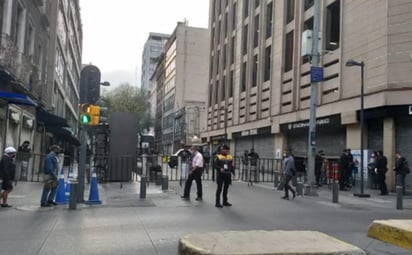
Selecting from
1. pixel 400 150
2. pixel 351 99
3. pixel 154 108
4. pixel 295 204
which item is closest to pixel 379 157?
pixel 400 150

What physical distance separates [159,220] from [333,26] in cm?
1932

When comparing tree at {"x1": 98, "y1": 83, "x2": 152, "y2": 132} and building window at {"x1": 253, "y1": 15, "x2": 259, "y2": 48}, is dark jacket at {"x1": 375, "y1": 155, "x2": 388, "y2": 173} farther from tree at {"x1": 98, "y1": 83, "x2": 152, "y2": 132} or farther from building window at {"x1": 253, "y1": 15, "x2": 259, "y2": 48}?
tree at {"x1": 98, "y1": 83, "x2": 152, "y2": 132}

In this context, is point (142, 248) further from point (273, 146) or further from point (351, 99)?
point (273, 146)

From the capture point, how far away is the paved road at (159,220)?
25.8 ft

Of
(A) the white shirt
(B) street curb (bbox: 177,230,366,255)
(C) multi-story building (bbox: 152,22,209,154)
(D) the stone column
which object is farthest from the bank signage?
(C) multi-story building (bbox: 152,22,209,154)

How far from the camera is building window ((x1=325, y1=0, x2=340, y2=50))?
1017 inches

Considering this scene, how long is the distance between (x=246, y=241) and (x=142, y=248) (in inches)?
91.6

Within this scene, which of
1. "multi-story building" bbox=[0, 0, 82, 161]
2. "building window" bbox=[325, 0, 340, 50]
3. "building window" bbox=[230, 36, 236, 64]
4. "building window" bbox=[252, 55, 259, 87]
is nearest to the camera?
"multi-story building" bbox=[0, 0, 82, 161]

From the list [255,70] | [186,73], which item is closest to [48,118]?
[255,70]

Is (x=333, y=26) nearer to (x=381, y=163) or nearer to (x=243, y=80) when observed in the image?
(x=381, y=163)

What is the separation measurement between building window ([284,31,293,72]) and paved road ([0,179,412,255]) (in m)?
15.8

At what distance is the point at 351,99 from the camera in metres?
22.5

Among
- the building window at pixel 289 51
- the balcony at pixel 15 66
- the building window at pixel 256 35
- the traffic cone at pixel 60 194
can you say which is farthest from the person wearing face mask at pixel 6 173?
the building window at pixel 256 35

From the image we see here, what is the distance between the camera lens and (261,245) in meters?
5.82
